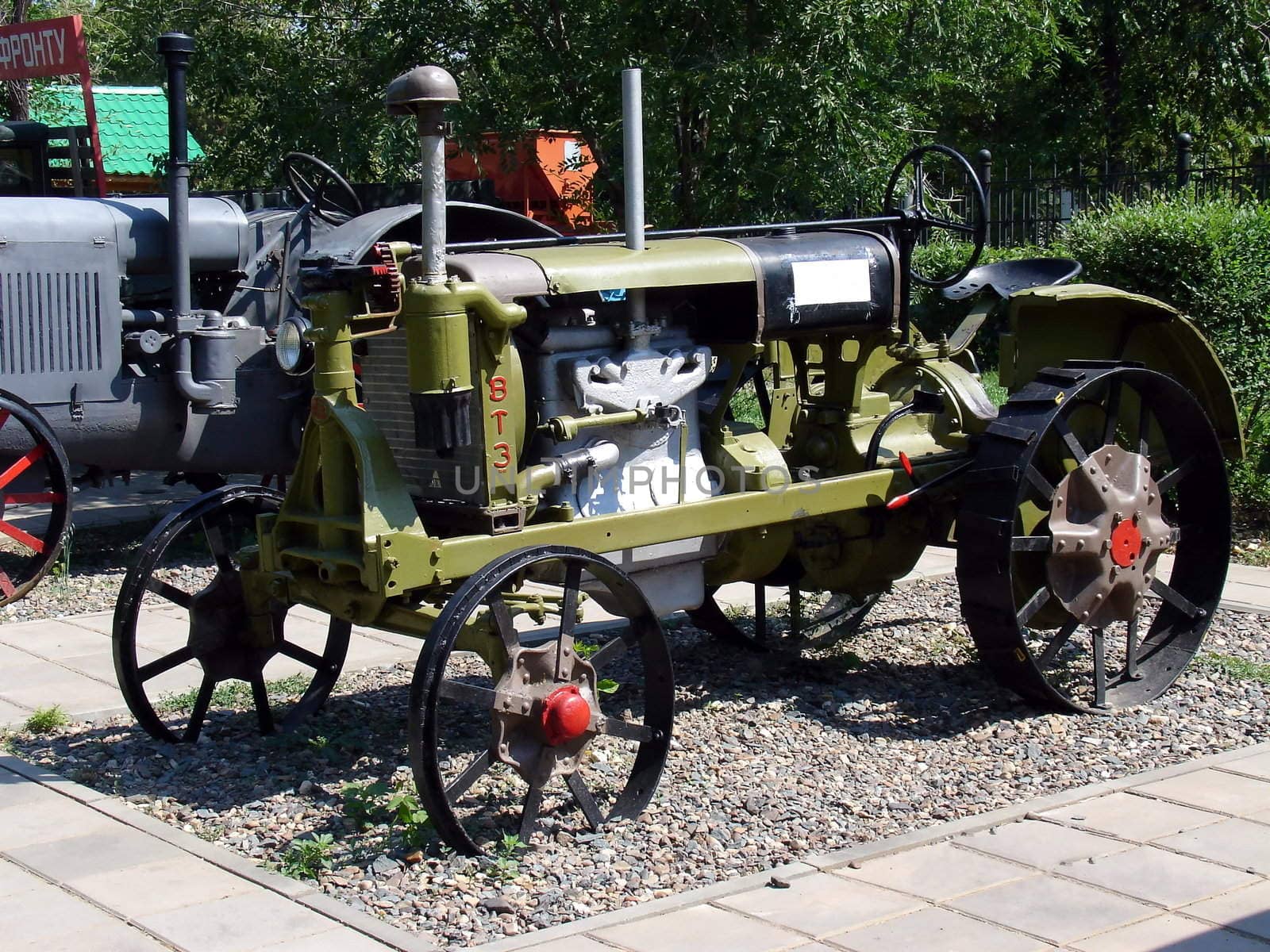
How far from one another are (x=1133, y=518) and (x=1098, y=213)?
6.08m

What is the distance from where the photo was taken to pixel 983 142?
19.7 meters

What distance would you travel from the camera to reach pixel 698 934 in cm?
353

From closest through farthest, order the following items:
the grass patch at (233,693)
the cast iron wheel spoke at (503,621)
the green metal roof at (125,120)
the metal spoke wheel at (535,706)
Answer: the metal spoke wheel at (535,706) < the cast iron wheel spoke at (503,621) < the grass patch at (233,693) < the green metal roof at (125,120)

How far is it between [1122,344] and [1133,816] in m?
2.14

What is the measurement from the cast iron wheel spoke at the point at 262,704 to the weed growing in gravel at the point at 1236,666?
3.40m

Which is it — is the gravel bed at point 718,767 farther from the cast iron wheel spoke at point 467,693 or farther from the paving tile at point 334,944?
the cast iron wheel spoke at point 467,693

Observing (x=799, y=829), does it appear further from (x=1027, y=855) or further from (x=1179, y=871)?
(x=1179, y=871)

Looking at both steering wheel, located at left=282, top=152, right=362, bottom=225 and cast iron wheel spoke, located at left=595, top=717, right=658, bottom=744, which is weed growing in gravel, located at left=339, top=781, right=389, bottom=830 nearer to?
cast iron wheel spoke, located at left=595, top=717, right=658, bottom=744

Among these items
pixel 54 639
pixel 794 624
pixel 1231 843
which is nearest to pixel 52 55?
pixel 54 639

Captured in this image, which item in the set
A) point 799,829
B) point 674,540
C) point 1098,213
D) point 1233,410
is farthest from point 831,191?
point 799,829

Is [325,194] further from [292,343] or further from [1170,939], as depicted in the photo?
[1170,939]

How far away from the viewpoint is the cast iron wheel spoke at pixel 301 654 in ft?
16.7

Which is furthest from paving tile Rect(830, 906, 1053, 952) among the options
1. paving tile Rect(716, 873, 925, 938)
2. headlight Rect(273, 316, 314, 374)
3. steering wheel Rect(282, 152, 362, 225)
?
steering wheel Rect(282, 152, 362, 225)

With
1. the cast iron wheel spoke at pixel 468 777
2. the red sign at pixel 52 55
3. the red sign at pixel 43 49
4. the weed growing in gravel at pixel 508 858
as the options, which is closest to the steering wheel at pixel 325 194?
the red sign at pixel 52 55
